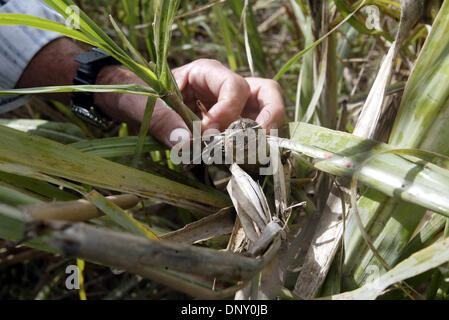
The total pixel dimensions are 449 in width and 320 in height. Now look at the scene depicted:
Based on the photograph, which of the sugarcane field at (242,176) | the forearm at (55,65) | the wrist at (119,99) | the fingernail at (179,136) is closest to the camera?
the sugarcane field at (242,176)

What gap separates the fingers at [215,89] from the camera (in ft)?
2.48

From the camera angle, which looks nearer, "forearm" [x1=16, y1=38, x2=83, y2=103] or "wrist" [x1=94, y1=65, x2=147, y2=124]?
"wrist" [x1=94, y1=65, x2=147, y2=124]

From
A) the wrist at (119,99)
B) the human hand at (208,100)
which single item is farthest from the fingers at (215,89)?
the wrist at (119,99)

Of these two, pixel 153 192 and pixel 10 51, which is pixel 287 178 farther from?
pixel 10 51

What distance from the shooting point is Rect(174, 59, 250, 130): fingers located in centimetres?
76

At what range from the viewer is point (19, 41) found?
0.94 metres

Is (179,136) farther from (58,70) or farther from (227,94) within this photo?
(58,70)

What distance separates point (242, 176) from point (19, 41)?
71 cm

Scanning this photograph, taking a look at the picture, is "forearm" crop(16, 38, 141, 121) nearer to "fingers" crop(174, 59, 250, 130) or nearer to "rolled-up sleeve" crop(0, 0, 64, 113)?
"rolled-up sleeve" crop(0, 0, 64, 113)

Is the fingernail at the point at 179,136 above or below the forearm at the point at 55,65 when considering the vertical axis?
below

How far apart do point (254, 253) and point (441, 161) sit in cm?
28

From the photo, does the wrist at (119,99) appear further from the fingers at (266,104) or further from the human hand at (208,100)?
the fingers at (266,104)

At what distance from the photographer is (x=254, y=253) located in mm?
476

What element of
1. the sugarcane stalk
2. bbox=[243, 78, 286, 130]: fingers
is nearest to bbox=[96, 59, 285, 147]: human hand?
bbox=[243, 78, 286, 130]: fingers
